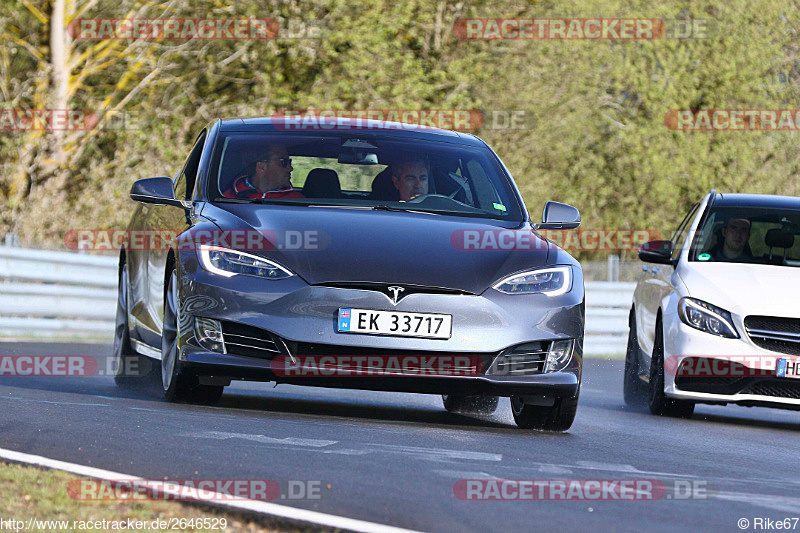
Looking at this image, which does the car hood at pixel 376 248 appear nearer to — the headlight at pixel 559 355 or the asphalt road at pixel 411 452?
the headlight at pixel 559 355

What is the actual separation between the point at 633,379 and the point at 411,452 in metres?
5.50

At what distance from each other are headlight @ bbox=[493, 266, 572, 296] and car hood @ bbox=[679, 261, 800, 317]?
96.3 inches

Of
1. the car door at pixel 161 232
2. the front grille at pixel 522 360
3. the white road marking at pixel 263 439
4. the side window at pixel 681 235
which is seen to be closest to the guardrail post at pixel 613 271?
the side window at pixel 681 235

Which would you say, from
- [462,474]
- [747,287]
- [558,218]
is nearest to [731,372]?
[747,287]

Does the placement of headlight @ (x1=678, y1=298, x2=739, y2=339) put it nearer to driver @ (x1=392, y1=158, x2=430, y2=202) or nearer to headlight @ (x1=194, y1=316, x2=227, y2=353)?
driver @ (x1=392, y1=158, x2=430, y2=202)

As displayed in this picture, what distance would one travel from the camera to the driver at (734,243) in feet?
36.4

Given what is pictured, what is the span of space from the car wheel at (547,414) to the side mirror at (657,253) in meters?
2.74

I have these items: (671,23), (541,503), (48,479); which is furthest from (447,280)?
(671,23)

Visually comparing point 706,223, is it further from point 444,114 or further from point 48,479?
point 444,114

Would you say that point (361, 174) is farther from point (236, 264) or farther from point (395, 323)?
point (395, 323)

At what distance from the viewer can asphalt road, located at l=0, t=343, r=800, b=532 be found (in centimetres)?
553

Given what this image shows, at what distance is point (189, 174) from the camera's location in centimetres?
970

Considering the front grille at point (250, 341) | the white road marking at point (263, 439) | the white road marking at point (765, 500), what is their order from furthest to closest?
the front grille at point (250, 341)
the white road marking at point (263, 439)
the white road marking at point (765, 500)

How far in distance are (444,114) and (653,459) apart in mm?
21869
